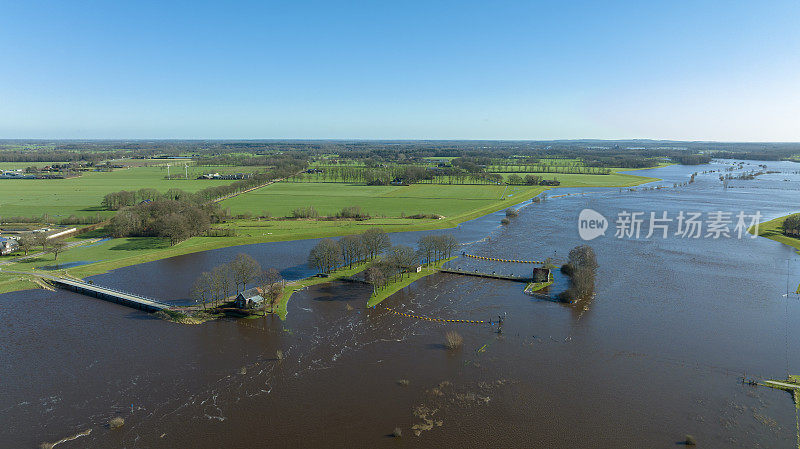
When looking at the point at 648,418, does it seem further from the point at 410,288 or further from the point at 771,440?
the point at 410,288

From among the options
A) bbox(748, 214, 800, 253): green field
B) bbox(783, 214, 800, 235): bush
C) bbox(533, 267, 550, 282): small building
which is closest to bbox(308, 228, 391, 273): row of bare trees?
bbox(533, 267, 550, 282): small building

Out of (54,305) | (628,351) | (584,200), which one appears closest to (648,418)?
(628,351)

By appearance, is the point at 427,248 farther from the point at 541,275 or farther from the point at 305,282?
the point at 305,282

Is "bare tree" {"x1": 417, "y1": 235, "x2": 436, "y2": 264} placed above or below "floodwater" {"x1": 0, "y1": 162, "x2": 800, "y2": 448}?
above

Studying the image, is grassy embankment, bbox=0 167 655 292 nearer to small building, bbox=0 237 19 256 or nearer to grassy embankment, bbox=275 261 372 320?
small building, bbox=0 237 19 256

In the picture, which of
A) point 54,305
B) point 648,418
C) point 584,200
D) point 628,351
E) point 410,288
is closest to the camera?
point 648,418

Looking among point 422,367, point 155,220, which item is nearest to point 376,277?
point 422,367

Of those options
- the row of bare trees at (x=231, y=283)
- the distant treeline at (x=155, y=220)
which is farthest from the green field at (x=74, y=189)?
the row of bare trees at (x=231, y=283)
